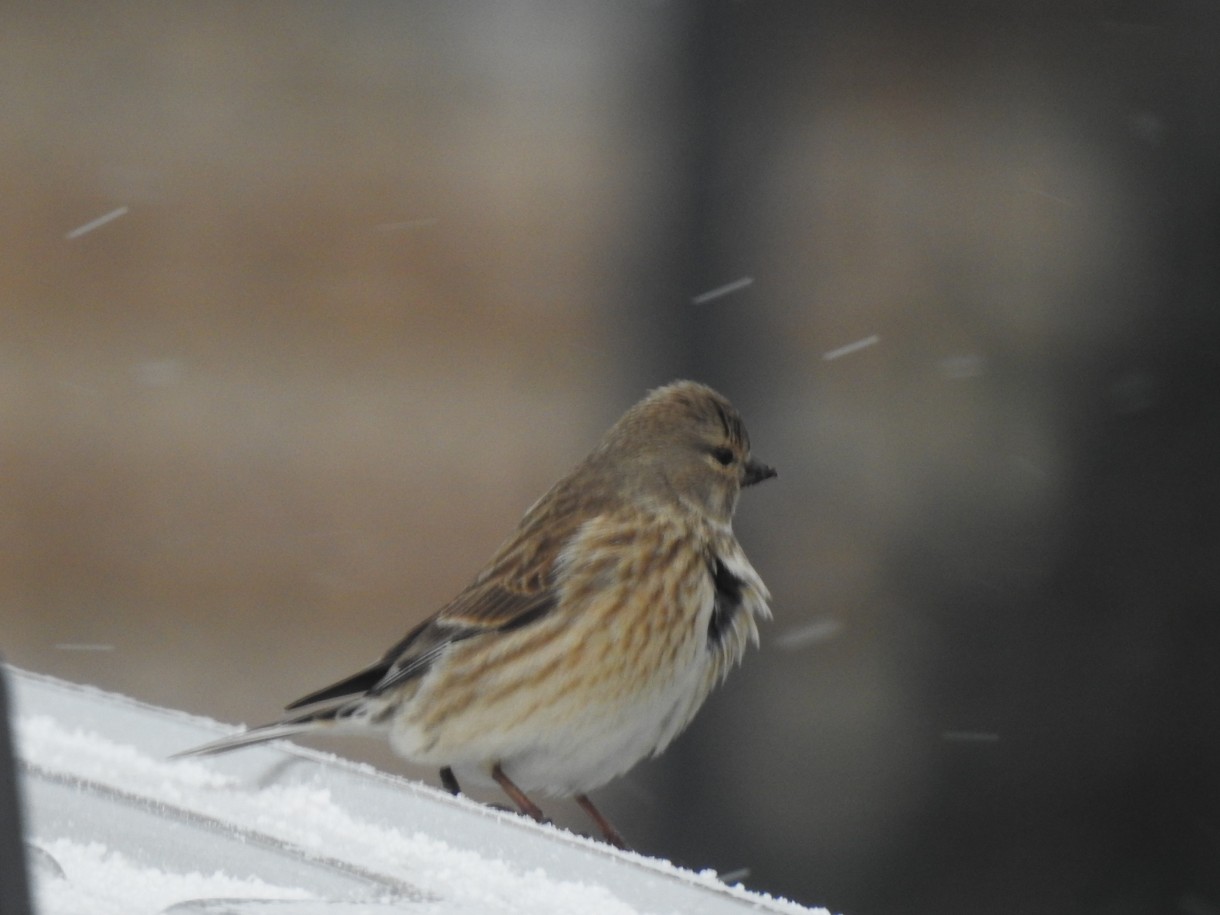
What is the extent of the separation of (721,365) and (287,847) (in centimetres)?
419

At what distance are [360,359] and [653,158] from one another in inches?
52.3

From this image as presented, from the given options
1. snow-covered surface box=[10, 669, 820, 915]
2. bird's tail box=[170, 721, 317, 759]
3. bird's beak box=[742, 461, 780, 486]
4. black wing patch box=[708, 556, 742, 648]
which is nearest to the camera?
snow-covered surface box=[10, 669, 820, 915]

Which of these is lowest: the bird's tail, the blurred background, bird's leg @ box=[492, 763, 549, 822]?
the blurred background

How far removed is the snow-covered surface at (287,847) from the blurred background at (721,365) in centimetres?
382

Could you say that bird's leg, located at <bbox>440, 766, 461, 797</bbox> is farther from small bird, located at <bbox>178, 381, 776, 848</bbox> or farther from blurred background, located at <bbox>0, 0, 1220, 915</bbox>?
blurred background, located at <bbox>0, 0, 1220, 915</bbox>

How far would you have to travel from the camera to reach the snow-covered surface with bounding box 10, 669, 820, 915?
1672 millimetres

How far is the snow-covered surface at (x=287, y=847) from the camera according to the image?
1.67 meters

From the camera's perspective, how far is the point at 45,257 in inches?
266

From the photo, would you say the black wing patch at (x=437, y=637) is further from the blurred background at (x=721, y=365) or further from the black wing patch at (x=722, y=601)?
the blurred background at (x=721, y=365)

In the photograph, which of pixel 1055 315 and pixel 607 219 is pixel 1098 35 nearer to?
pixel 1055 315

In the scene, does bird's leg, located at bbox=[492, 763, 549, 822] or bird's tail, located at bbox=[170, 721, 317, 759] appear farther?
bird's leg, located at bbox=[492, 763, 549, 822]

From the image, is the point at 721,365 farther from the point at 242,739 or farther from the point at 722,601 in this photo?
the point at 242,739

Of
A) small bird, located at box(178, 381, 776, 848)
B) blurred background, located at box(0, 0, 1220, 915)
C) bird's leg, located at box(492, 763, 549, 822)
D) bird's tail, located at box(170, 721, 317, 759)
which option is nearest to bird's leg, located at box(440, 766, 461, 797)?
small bird, located at box(178, 381, 776, 848)

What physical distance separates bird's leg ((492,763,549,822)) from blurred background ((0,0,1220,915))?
2.83m
